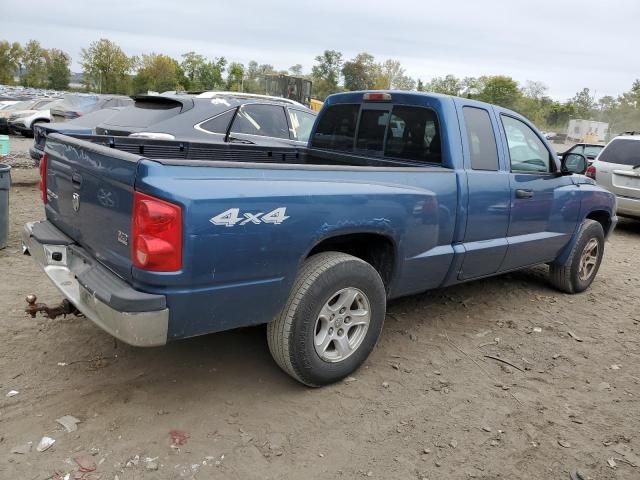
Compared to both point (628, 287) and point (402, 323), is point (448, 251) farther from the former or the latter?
point (628, 287)

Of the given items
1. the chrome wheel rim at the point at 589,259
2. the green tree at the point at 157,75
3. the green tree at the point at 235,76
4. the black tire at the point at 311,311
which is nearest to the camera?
the black tire at the point at 311,311

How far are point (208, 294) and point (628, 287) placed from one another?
5.48 meters

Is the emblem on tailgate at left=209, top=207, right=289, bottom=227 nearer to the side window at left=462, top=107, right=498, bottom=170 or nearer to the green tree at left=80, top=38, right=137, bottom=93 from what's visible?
the side window at left=462, top=107, right=498, bottom=170

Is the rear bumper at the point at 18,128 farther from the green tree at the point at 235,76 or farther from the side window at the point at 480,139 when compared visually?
the green tree at the point at 235,76

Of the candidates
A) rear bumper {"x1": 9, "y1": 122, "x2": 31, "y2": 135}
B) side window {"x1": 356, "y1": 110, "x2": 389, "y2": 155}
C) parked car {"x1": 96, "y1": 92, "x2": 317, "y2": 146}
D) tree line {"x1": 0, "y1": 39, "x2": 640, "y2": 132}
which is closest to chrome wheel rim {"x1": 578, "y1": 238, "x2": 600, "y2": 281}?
side window {"x1": 356, "y1": 110, "x2": 389, "y2": 155}

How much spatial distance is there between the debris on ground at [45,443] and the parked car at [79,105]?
16.4 m

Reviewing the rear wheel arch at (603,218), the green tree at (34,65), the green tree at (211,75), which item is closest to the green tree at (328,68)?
the green tree at (211,75)

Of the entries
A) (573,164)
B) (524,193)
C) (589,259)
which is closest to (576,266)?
(589,259)

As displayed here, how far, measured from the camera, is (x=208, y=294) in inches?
106

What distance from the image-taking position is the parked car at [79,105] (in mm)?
17750

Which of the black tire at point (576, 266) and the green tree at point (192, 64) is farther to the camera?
the green tree at point (192, 64)

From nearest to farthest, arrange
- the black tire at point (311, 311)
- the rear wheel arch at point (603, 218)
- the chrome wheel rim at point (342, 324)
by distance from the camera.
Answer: the black tire at point (311, 311), the chrome wheel rim at point (342, 324), the rear wheel arch at point (603, 218)

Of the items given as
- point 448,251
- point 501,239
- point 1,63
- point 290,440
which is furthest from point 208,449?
point 1,63

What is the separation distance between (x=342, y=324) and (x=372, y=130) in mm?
1879
